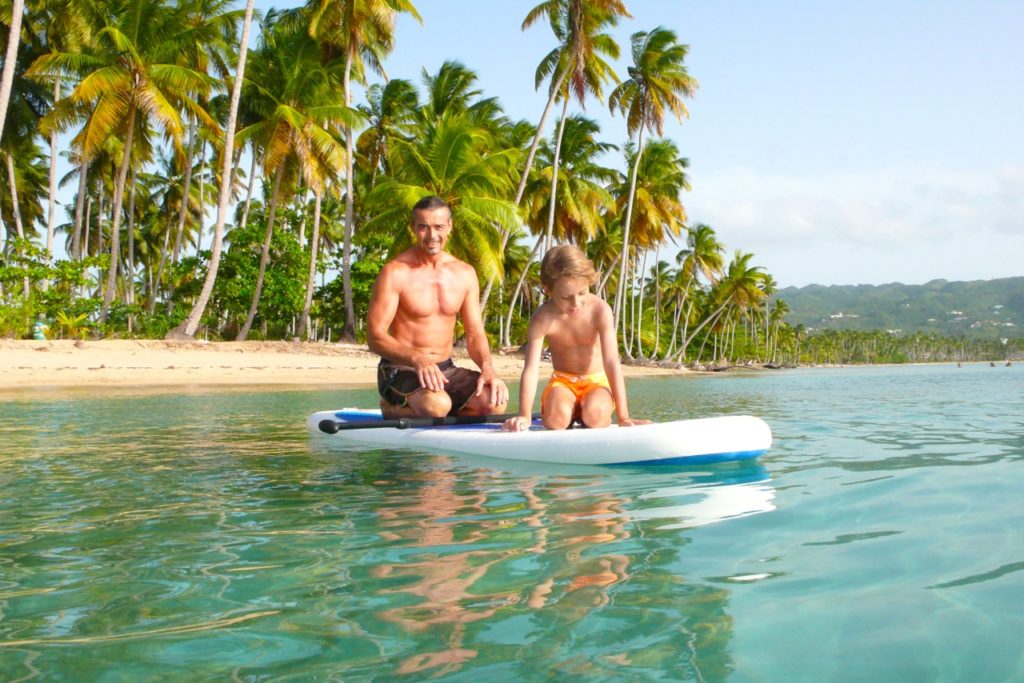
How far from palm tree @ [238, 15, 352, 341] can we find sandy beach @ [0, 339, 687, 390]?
4022mm

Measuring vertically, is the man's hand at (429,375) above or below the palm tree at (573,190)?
below

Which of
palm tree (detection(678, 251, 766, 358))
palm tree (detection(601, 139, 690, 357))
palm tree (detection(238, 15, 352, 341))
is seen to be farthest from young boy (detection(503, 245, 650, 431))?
palm tree (detection(678, 251, 766, 358))

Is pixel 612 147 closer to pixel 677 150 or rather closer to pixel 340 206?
pixel 677 150

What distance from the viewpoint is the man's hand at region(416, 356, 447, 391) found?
5.26 m

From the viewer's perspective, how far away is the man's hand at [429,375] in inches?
207

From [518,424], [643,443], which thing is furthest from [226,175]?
[643,443]

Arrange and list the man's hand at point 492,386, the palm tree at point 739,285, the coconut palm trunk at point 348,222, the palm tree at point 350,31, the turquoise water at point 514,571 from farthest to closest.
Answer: the palm tree at point 739,285, the coconut palm trunk at point 348,222, the palm tree at point 350,31, the man's hand at point 492,386, the turquoise water at point 514,571

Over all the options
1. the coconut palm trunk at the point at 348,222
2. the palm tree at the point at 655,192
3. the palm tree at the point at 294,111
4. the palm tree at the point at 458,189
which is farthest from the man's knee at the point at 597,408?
the palm tree at the point at 655,192

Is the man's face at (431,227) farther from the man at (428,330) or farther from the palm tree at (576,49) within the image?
the palm tree at (576,49)

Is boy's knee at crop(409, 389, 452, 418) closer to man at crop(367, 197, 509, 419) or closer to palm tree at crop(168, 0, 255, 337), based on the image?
man at crop(367, 197, 509, 419)

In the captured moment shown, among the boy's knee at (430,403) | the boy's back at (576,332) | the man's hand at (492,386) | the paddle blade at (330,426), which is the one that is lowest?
the paddle blade at (330,426)

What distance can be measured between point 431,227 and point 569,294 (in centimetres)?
108

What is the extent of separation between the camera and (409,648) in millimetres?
1838

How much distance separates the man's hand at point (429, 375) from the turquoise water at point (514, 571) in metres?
0.61
